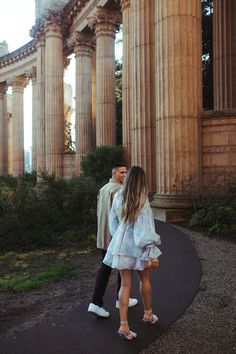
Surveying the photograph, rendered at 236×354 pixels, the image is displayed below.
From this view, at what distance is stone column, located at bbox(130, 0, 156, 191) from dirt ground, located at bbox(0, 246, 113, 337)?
7.65 m

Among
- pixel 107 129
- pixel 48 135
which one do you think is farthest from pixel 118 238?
pixel 48 135

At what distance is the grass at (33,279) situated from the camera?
6608 mm

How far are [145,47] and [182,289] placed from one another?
1102 cm

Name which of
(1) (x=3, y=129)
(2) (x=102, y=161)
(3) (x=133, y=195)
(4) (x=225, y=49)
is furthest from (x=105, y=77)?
(1) (x=3, y=129)

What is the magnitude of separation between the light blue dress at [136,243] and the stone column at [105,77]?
58.8ft

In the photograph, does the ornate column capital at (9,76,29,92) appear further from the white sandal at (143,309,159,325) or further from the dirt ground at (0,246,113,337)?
the white sandal at (143,309,159,325)

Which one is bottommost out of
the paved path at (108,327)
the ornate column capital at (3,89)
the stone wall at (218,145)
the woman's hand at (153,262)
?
the paved path at (108,327)

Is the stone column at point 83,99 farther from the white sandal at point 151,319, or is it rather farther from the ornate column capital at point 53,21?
the white sandal at point 151,319

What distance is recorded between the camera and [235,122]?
11945 mm

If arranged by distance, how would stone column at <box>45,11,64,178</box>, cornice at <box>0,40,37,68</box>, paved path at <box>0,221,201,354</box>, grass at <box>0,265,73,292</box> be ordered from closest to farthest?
paved path at <box>0,221,201,354</box> → grass at <box>0,265,73,292</box> → stone column at <box>45,11,64,178</box> → cornice at <box>0,40,37,68</box>

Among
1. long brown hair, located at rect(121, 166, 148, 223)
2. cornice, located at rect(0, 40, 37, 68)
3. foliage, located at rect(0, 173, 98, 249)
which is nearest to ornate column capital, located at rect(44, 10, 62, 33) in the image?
cornice, located at rect(0, 40, 37, 68)

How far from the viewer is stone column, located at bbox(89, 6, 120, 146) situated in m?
22.2

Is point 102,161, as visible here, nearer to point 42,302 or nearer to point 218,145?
point 218,145

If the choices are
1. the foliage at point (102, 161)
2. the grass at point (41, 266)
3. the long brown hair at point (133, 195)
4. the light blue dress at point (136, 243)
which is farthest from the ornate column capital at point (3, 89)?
the light blue dress at point (136, 243)
